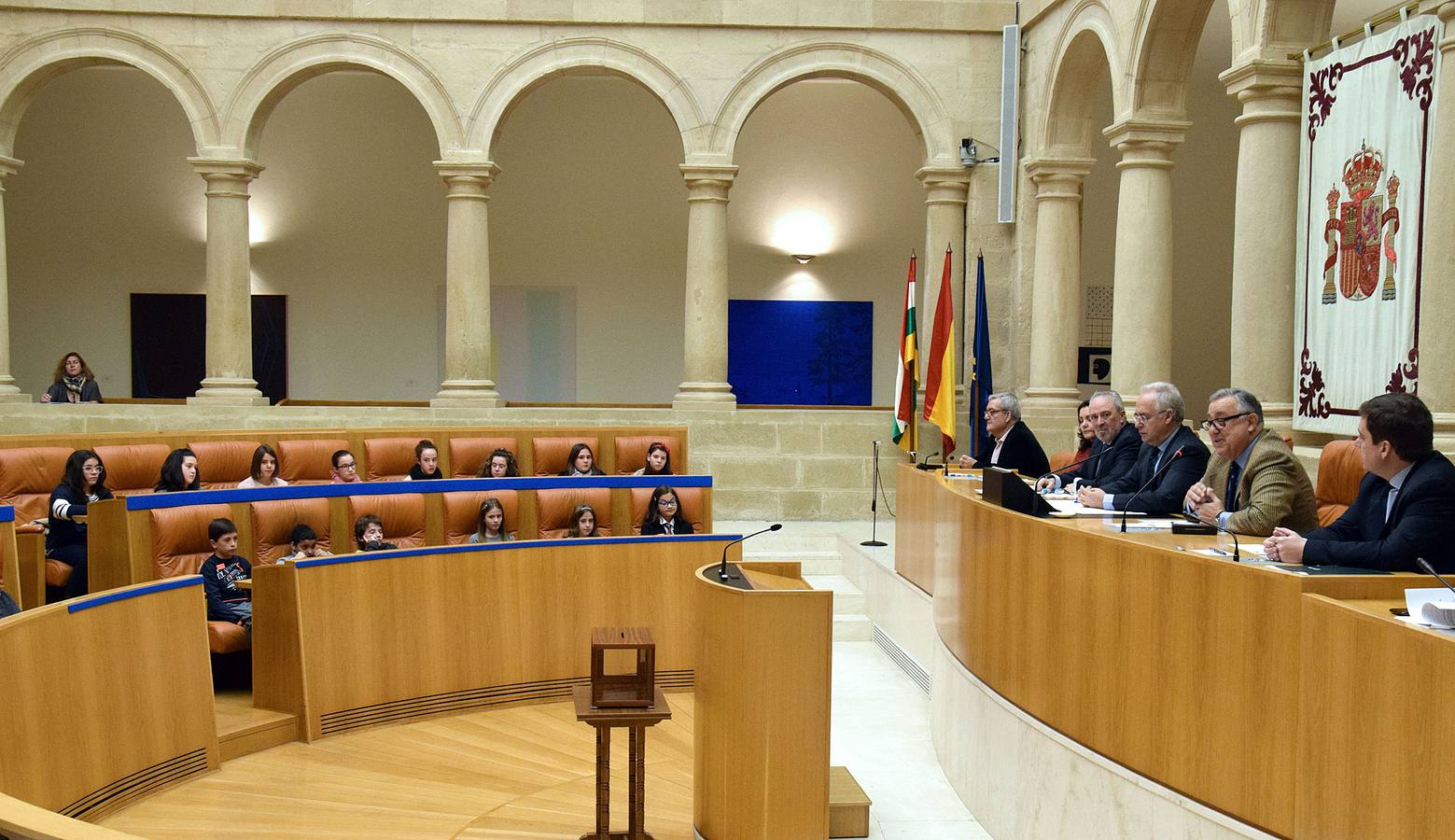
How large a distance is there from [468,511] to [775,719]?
3.00 metres

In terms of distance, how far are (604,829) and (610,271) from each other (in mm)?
9214

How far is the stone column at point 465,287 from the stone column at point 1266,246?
17.9 ft

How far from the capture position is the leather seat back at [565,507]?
6516 mm

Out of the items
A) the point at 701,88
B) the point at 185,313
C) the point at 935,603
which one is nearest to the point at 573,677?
the point at 935,603

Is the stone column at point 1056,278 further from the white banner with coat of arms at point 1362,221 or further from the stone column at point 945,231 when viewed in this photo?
the white banner with coat of arms at point 1362,221

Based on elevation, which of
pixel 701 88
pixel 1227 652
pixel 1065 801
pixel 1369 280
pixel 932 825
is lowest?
pixel 932 825

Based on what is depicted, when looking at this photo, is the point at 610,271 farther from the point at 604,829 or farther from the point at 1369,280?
the point at 604,829

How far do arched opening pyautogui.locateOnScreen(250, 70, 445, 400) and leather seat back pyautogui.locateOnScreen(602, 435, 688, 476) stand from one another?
184 inches

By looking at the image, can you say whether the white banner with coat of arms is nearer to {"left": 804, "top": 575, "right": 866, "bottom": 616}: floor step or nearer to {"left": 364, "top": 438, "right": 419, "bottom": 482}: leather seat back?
{"left": 804, "top": 575, "right": 866, "bottom": 616}: floor step

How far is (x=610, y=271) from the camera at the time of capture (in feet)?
41.4

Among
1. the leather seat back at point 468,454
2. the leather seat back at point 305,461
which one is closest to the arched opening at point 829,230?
the leather seat back at point 468,454

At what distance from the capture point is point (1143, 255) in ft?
25.3

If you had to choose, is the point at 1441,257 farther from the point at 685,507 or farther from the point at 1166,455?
the point at 685,507

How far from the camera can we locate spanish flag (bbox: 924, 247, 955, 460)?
26.7 feet
